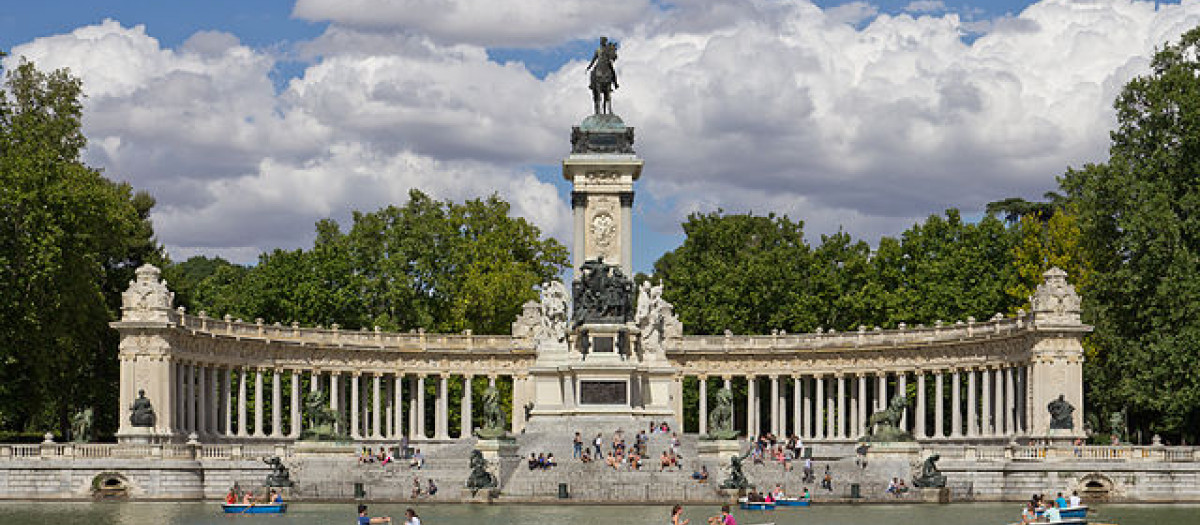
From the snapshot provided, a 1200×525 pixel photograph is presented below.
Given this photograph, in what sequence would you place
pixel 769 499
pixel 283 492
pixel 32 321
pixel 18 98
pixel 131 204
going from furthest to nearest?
pixel 131 204
pixel 18 98
pixel 32 321
pixel 283 492
pixel 769 499

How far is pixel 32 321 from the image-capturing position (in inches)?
3076

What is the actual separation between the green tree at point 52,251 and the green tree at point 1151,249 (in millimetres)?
47381

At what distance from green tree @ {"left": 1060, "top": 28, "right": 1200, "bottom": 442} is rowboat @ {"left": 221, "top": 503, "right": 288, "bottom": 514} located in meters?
40.4

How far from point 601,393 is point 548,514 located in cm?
2721

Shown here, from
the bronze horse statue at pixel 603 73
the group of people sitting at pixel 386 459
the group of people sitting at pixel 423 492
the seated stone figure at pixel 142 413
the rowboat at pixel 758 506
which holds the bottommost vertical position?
the rowboat at pixel 758 506

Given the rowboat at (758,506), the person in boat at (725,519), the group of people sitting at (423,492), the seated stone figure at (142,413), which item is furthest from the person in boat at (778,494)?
the seated stone figure at (142,413)

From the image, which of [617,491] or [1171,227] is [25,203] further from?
[1171,227]

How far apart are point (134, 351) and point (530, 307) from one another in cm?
2621

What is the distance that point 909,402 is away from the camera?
101 metres

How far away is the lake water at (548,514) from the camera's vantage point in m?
54.2

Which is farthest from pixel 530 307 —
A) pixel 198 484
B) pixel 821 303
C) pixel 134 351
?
pixel 198 484

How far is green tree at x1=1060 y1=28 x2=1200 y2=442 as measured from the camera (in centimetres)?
7962

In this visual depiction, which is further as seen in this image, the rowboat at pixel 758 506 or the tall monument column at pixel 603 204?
the tall monument column at pixel 603 204

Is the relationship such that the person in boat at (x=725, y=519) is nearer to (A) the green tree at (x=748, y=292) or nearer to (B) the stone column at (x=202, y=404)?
(B) the stone column at (x=202, y=404)
